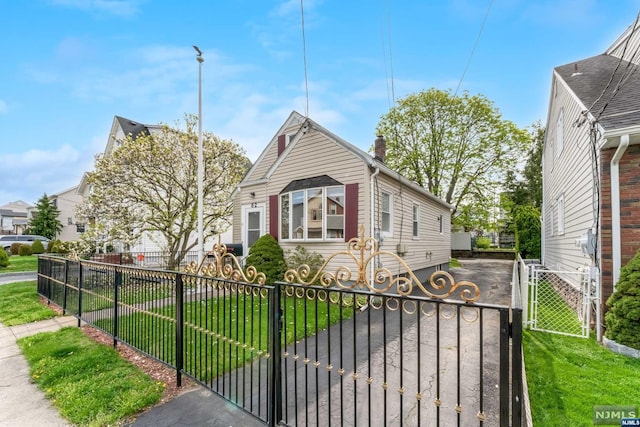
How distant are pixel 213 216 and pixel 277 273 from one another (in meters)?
4.65

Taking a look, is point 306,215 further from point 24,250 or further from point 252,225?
point 24,250

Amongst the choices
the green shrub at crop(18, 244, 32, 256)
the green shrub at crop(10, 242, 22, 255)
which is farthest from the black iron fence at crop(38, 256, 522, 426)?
the green shrub at crop(10, 242, 22, 255)

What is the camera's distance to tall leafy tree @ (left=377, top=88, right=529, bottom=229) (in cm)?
1962

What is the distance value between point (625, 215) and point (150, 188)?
12.1 m

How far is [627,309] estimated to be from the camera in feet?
13.4

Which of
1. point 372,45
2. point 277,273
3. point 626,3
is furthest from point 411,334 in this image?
point 626,3

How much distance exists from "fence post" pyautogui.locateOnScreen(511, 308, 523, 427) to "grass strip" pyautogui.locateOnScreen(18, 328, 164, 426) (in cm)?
323

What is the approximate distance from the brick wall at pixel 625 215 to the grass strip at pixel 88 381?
6.68 meters

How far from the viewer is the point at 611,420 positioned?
8.82ft

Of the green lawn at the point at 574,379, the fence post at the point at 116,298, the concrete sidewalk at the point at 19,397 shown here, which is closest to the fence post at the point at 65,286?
the concrete sidewalk at the point at 19,397

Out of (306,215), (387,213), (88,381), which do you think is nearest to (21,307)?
(88,381)

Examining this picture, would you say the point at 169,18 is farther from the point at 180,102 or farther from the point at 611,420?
the point at 611,420

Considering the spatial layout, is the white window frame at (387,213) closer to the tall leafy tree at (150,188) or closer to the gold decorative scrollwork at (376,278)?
the gold decorative scrollwork at (376,278)

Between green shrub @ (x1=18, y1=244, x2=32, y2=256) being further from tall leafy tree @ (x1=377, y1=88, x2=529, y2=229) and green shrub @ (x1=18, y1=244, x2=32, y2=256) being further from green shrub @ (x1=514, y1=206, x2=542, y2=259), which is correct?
green shrub @ (x1=514, y1=206, x2=542, y2=259)
